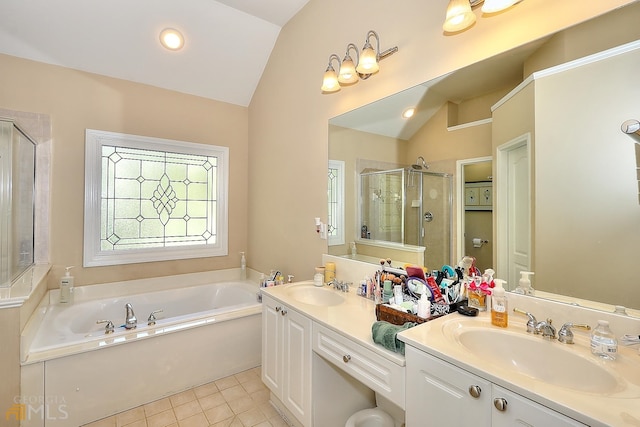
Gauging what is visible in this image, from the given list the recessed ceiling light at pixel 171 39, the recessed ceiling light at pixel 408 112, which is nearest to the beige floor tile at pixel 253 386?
the recessed ceiling light at pixel 408 112

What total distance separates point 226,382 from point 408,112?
2.36 metres

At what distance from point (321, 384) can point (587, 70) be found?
70.5 inches

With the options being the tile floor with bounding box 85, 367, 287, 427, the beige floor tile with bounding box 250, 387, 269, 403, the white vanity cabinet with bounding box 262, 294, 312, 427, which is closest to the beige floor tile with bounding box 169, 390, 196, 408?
the tile floor with bounding box 85, 367, 287, 427

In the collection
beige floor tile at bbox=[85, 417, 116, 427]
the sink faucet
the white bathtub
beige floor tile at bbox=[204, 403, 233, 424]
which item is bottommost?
beige floor tile at bbox=[85, 417, 116, 427]

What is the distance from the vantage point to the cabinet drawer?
1.08m

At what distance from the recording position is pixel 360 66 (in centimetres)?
174

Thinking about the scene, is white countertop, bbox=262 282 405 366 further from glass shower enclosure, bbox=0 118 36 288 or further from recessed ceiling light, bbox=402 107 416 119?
glass shower enclosure, bbox=0 118 36 288

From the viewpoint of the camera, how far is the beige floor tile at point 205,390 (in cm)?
212

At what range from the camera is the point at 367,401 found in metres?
1.73

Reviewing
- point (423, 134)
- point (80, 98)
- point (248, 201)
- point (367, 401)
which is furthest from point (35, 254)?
point (423, 134)

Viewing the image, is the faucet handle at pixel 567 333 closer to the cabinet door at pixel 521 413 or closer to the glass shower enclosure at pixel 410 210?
the cabinet door at pixel 521 413

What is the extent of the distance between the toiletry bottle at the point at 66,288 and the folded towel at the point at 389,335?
2.69 m

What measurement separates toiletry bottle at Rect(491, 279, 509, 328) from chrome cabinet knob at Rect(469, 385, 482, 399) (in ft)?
1.29

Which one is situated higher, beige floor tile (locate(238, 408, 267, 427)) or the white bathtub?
the white bathtub
